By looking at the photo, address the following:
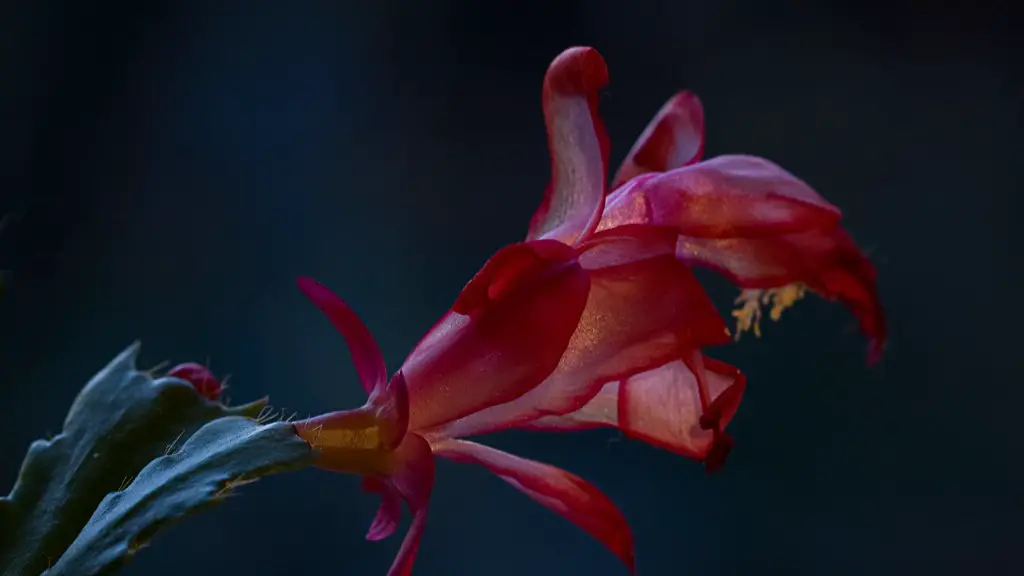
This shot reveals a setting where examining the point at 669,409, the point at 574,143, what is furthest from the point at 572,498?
the point at 574,143


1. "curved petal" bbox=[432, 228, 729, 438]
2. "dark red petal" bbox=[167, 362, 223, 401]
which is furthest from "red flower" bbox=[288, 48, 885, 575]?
"dark red petal" bbox=[167, 362, 223, 401]

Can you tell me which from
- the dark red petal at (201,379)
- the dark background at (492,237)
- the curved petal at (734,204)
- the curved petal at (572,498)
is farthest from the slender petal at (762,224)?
the dark background at (492,237)

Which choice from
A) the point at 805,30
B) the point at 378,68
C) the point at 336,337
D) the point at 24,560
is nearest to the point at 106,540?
the point at 24,560

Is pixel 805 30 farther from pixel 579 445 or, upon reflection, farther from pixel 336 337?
pixel 336 337

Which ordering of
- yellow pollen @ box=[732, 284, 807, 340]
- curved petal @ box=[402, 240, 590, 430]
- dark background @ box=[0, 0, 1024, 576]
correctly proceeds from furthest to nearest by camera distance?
dark background @ box=[0, 0, 1024, 576] < yellow pollen @ box=[732, 284, 807, 340] < curved petal @ box=[402, 240, 590, 430]

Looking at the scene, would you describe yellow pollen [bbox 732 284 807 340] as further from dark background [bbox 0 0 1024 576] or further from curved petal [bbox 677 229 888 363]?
dark background [bbox 0 0 1024 576]

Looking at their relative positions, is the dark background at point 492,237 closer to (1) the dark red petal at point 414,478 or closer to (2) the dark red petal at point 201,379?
Answer: (2) the dark red petal at point 201,379
